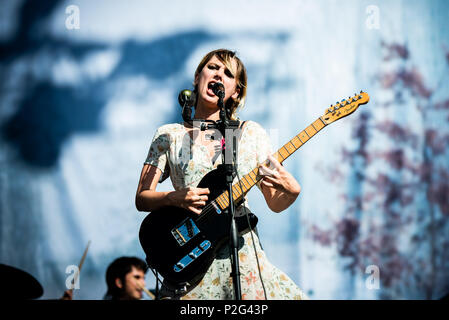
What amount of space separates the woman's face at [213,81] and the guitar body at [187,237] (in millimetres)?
411

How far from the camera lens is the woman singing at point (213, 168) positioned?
6.08ft

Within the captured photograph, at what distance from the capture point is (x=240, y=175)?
2.12 meters

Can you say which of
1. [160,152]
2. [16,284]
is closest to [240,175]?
[160,152]

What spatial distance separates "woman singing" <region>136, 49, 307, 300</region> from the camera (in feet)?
6.08

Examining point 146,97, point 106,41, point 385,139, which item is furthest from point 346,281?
point 106,41

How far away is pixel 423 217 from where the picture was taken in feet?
13.1

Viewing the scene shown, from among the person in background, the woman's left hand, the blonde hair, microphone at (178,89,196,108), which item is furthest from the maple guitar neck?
the person in background

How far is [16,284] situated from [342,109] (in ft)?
5.81

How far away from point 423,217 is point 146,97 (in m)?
2.55

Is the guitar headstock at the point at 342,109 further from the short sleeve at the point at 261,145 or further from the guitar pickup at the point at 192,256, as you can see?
the guitar pickup at the point at 192,256

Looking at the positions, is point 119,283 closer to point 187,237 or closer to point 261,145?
point 187,237

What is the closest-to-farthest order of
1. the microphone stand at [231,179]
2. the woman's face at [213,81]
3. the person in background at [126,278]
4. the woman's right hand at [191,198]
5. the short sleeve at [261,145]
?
the microphone stand at [231,179] → the woman's right hand at [191,198] → the short sleeve at [261,145] → the woman's face at [213,81] → the person in background at [126,278]

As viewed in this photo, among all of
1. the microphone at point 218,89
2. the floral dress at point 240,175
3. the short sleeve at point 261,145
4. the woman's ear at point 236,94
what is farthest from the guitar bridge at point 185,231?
the woman's ear at point 236,94

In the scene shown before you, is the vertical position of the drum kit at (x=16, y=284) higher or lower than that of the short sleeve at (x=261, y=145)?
lower
